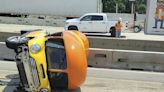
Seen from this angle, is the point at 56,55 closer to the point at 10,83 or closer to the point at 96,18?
the point at 10,83

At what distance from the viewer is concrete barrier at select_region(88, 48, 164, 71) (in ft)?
33.8

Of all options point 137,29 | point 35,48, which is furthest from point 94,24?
point 35,48

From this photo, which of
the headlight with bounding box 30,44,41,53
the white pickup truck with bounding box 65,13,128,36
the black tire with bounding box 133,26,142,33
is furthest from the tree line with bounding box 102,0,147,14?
the headlight with bounding box 30,44,41,53

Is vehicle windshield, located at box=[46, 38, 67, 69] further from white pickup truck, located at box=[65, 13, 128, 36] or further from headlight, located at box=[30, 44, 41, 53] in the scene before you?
white pickup truck, located at box=[65, 13, 128, 36]

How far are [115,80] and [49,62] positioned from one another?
244 centimetres

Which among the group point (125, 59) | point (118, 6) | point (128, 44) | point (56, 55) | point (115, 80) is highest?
point (56, 55)

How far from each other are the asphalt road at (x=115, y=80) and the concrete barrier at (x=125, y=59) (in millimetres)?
445

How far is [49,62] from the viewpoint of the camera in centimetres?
730

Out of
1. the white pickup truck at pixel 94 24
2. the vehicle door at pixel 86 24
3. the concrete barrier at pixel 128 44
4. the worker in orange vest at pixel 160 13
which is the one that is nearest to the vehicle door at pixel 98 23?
the white pickup truck at pixel 94 24

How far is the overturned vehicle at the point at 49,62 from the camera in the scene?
7.09 meters

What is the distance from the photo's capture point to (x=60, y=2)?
3781 cm

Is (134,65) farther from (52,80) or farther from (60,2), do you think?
(60,2)

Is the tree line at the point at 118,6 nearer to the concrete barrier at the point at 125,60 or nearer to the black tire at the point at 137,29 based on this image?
the black tire at the point at 137,29

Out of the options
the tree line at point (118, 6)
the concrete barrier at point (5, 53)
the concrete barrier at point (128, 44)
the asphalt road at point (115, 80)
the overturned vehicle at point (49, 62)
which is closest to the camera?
the overturned vehicle at point (49, 62)
